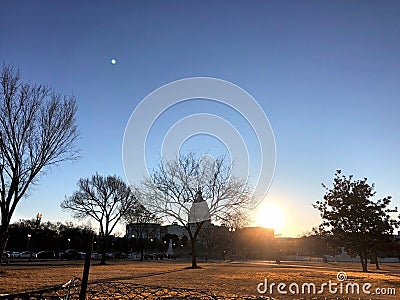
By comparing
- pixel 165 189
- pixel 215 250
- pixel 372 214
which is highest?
pixel 165 189

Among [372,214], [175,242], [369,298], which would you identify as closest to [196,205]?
[372,214]

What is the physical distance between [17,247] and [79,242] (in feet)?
44.2

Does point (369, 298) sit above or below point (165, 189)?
below

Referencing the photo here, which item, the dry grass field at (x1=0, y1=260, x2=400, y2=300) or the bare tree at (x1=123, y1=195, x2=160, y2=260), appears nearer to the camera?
the dry grass field at (x1=0, y1=260, x2=400, y2=300)

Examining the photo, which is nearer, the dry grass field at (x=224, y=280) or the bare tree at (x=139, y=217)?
the dry grass field at (x=224, y=280)

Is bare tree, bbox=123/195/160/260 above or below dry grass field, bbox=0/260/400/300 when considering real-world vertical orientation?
above

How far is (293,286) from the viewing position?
13586 millimetres

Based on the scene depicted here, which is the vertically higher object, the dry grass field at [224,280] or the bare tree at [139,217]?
the bare tree at [139,217]

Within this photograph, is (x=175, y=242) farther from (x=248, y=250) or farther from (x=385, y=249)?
(x=385, y=249)

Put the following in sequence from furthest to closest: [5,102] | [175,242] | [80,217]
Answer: [175,242] < [80,217] < [5,102]

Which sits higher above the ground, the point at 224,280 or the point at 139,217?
the point at 139,217

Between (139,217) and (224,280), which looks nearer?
(224,280)

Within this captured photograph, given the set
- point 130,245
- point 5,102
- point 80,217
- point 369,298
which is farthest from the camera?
point 130,245

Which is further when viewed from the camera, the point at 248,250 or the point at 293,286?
the point at 248,250
